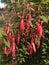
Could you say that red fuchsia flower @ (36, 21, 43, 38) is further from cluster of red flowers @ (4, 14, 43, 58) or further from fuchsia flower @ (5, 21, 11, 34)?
fuchsia flower @ (5, 21, 11, 34)

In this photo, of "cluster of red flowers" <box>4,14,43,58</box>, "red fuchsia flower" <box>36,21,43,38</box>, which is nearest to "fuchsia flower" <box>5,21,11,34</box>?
"cluster of red flowers" <box>4,14,43,58</box>

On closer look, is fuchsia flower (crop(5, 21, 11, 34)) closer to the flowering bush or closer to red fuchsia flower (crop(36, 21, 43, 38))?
the flowering bush

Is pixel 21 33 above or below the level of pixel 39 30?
below

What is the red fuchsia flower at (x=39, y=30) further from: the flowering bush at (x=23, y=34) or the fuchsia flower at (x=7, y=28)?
the fuchsia flower at (x=7, y=28)

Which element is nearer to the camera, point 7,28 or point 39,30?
point 39,30

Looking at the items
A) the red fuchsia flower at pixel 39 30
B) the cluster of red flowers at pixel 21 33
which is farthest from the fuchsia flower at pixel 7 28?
the red fuchsia flower at pixel 39 30

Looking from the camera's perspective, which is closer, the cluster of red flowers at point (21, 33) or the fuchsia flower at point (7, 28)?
the cluster of red flowers at point (21, 33)

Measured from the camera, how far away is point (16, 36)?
5.66 meters

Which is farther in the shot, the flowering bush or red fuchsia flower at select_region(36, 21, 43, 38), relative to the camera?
the flowering bush

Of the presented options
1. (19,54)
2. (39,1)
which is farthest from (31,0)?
(19,54)

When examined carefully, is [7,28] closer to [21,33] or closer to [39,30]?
[21,33]

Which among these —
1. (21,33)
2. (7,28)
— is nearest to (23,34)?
(21,33)

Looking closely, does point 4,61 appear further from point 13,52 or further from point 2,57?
point 13,52

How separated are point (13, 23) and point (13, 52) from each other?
0.52m
